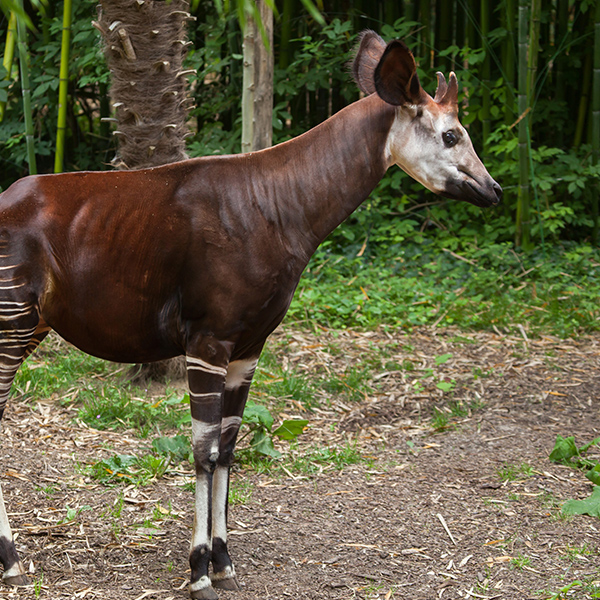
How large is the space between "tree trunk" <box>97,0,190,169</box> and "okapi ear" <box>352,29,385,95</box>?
1608 mm

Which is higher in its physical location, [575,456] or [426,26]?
[426,26]

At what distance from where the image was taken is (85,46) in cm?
668

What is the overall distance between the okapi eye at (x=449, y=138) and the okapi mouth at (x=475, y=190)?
115 mm

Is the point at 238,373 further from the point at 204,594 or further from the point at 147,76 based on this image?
the point at 147,76

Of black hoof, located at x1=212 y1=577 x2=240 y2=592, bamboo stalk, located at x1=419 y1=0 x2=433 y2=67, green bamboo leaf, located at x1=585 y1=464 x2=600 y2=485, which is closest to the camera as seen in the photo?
black hoof, located at x1=212 y1=577 x2=240 y2=592

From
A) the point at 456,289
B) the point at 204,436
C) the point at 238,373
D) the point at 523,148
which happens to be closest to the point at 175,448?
the point at 238,373

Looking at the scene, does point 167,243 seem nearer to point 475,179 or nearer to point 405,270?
point 475,179

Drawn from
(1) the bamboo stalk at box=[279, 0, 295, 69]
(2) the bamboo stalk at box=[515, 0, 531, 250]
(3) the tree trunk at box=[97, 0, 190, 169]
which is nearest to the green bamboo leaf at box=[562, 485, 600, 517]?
(3) the tree trunk at box=[97, 0, 190, 169]

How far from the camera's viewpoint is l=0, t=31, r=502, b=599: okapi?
95.5 inches

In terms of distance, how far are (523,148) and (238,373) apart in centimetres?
445

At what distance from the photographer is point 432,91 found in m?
6.95

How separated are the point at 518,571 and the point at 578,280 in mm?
3910

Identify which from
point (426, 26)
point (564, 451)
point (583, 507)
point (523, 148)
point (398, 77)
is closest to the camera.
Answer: point (398, 77)

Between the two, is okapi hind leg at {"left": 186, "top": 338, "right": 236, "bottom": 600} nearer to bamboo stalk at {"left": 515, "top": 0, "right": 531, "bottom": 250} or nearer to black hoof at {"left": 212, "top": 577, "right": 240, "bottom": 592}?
black hoof at {"left": 212, "top": 577, "right": 240, "bottom": 592}
